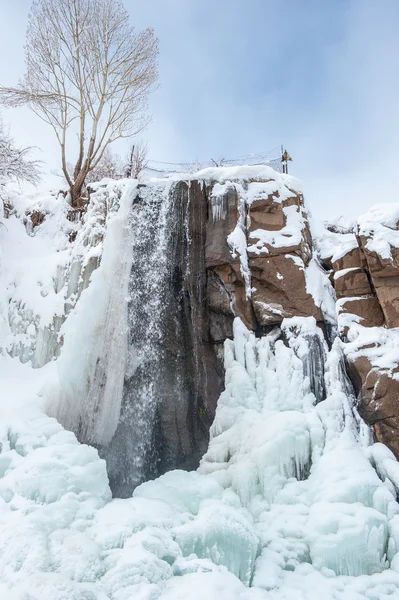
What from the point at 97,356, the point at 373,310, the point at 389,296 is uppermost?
the point at 389,296

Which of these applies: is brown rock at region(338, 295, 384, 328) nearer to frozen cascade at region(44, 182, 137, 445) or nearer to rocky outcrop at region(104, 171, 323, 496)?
rocky outcrop at region(104, 171, 323, 496)

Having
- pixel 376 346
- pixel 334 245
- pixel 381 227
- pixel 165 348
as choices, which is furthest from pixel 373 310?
pixel 165 348

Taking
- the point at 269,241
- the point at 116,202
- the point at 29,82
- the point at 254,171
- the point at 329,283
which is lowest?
the point at 329,283

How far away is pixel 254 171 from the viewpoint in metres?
7.99

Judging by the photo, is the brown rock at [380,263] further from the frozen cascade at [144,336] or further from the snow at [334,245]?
the frozen cascade at [144,336]

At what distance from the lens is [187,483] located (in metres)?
5.62

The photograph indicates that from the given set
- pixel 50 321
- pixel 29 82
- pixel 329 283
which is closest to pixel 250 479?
pixel 329 283

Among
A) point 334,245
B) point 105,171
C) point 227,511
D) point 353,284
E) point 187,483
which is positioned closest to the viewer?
point 227,511

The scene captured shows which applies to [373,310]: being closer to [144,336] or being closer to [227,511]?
[144,336]

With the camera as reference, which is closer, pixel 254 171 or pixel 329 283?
pixel 329 283

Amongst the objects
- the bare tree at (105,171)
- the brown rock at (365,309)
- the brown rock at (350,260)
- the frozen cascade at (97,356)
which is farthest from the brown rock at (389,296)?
the bare tree at (105,171)

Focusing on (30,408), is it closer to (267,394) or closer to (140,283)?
(140,283)

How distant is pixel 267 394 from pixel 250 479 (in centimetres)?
139

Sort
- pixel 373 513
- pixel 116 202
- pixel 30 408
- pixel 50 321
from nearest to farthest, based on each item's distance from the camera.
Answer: pixel 373 513 < pixel 30 408 < pixel 50 321 < pixel 116 202
